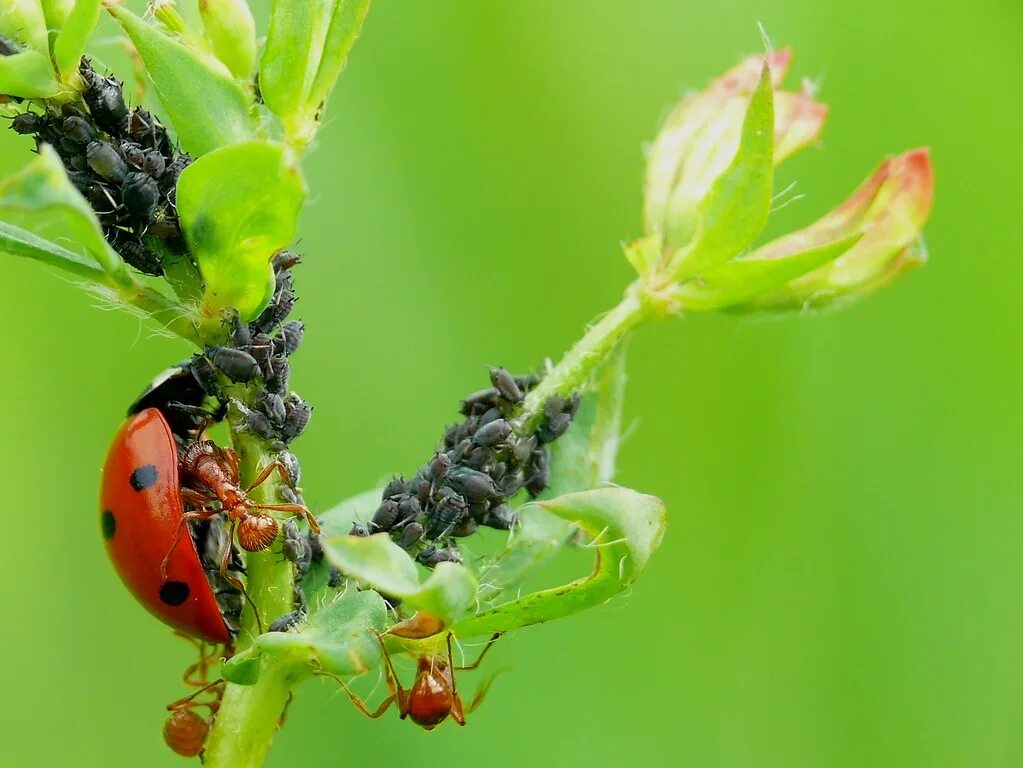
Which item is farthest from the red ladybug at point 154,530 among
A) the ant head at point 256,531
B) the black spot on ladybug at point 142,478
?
the ant head at point 256,531

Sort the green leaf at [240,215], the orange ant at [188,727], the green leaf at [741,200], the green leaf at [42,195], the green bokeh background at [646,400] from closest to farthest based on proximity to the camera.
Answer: the green leaf at [42,195], the green leaf at [240,215], the green leaf at [741,200], the orange ant at [188,727], the green bokeh background at [646,400]

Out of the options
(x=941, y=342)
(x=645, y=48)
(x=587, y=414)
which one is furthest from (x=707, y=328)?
(x=587, y=414)

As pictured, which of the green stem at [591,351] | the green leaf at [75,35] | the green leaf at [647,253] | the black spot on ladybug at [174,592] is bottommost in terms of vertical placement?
the black spot on ladybug at [174,592]

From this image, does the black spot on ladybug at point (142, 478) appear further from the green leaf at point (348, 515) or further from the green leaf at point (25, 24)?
the green leaf at point (25, 24)

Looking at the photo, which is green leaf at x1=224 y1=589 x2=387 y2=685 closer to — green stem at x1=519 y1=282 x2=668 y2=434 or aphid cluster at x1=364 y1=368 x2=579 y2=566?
aphid cluster at x1=364 y1=368 x2=579 y2=566

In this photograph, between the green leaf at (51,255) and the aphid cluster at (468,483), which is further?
the aphid cluster at (468,483)

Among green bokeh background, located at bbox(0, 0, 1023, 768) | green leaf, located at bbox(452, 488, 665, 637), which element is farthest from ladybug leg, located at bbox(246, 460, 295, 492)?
green bokeh background, located at bbox(0, 0, 1023, 768)
